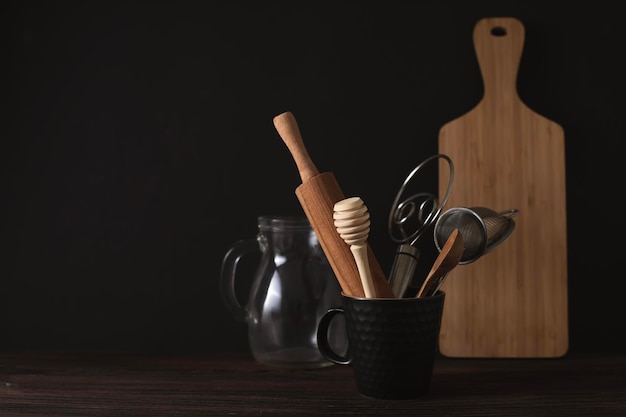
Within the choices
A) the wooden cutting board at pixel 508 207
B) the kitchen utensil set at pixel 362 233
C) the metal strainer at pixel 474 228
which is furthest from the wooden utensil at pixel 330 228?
the wooden cutting board at pixel 508 207

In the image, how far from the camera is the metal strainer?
Result: 0.93 meters

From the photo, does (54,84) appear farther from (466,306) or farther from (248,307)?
(466,306)

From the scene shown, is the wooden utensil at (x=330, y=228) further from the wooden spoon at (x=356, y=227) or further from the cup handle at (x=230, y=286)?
the cup handle at (x=230, y=286)

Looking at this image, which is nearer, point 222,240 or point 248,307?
point 248,307

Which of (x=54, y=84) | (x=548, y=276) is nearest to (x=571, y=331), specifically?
(x=548, y=276)

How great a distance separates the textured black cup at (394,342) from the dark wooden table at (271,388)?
0.02 m

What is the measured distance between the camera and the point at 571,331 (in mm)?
1114

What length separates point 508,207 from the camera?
1.07m

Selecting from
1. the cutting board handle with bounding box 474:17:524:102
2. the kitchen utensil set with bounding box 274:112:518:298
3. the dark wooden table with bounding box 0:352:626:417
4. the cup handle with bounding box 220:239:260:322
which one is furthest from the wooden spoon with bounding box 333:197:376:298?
the cutting board handle with bounding box 474:17:524:102

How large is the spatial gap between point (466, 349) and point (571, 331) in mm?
193

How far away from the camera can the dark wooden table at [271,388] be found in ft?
2.65

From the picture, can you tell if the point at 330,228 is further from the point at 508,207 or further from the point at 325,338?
the point at 508,207

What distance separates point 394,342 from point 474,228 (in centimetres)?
21

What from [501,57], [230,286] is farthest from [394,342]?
[501,57]
